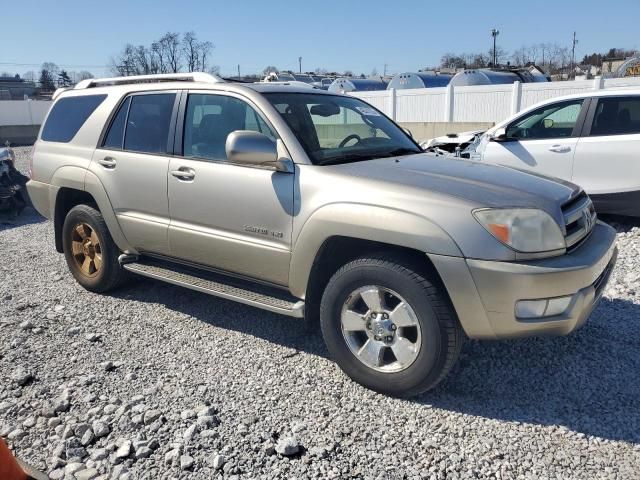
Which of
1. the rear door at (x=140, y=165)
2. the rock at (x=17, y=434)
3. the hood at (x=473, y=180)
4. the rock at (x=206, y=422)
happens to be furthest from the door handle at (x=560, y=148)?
the rock at (x=17, y=434)

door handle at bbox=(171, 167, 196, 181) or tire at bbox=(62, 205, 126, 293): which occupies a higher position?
door handle at bbox=(171, 167, 196, 181)

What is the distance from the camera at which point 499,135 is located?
785cm

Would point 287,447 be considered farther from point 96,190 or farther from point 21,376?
point 96,190

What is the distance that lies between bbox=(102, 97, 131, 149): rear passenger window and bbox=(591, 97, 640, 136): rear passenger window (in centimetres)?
566

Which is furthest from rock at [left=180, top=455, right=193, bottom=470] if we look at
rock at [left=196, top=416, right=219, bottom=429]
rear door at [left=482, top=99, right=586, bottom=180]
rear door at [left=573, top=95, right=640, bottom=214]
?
rear door at [left=573, top=95, right=640, bottom=214]

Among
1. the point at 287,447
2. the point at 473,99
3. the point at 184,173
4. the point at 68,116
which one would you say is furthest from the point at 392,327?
the point at 473,99

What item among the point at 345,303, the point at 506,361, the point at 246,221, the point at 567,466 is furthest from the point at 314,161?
the point at 567,466

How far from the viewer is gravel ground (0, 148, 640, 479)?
2.74 m

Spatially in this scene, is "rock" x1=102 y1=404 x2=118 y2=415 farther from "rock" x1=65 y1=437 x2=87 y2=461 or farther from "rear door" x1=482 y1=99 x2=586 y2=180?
"rear door" x1=482 y1=99 x2=586 y2=180

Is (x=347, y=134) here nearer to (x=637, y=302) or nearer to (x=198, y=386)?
(x=198, y=386)

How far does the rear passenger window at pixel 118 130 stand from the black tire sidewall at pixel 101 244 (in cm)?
63

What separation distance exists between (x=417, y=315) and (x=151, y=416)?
1.58 meters

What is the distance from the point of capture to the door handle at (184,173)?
4.03 metres

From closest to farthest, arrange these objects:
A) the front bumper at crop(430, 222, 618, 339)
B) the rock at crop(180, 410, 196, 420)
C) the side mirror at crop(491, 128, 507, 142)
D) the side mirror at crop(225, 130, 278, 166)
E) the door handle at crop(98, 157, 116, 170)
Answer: the front bumper at crop(430, 222, 618, 339) < the rock at crop(180, 410, 196, 420) < the side mirror at crop(225, 130, 278, 166) < the door handle at crop(98, 157, 116, 170) < the side mirror at crop(491, 128, 507, 142)
